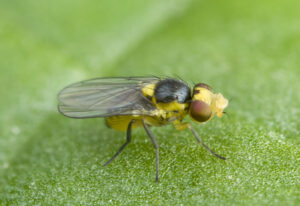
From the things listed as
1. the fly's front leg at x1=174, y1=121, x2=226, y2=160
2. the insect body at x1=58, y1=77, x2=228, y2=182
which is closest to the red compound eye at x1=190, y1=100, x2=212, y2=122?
the insect body at x1=58, y1=77, x2=228, y2=182

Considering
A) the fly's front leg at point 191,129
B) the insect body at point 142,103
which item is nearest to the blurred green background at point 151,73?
the fly's front leg at point 191,129

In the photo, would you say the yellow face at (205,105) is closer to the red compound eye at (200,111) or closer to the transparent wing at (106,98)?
the red compound eye at (200,111)

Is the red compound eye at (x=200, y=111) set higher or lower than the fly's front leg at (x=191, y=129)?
higher

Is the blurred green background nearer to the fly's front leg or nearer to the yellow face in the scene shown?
the fly's front leg

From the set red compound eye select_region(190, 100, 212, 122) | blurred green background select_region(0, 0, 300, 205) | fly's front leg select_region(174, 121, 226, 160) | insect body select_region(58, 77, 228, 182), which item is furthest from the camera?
insect body select_region(58, 77, 228, 182)

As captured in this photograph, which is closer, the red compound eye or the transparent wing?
the red compound eye

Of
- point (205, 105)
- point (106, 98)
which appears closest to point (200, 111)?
point (205, 105)

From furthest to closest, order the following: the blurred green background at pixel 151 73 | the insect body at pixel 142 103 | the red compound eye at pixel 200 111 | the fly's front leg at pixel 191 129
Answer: the insect body at pixel 142 103
the red compound eye at pixel 200 111
the fly's front leg at pixel 191 129
the blurred green background at pixel 151 73
